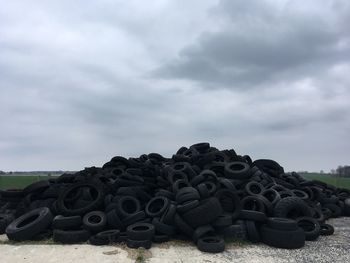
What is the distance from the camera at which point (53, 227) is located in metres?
12.0

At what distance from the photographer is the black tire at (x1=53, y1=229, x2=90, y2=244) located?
11156mm

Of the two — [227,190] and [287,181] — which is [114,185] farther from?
[287,181]

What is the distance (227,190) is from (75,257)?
5293mm

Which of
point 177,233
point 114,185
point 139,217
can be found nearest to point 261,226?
point 177,233

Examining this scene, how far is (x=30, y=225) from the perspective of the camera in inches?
457

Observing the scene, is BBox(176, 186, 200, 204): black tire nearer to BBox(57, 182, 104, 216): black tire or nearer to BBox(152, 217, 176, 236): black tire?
BBox(152, 217, 176, 236): black tire

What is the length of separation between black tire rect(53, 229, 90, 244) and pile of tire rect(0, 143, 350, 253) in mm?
27

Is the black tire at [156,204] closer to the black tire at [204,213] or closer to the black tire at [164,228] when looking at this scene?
the black tire at [164,228]

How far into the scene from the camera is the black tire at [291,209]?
41.9ft

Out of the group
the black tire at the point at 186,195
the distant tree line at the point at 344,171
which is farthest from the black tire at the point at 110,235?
the distant tree line at the point at 344,171

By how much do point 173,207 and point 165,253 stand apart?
185cm

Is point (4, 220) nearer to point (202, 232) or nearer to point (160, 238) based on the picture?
point (160, 238)

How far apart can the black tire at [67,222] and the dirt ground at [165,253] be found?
68 cm

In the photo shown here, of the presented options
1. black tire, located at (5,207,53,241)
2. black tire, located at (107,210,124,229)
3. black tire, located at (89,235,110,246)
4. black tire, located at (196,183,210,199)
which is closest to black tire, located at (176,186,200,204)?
black tire, located at (196,183,210,199)
